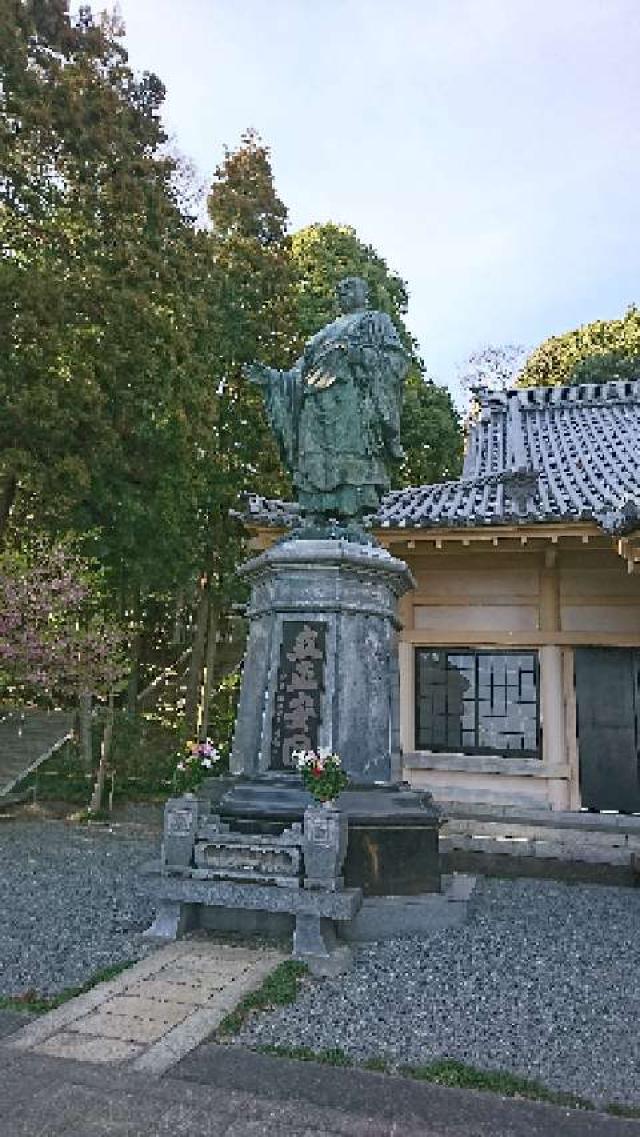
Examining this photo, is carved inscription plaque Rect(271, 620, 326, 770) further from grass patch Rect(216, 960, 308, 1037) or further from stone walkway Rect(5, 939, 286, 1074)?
grass patch Rect(216, 960, 308, 1037)

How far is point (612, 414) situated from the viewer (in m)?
17.7

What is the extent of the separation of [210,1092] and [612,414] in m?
17.2

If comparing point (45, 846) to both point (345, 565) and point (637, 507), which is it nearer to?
point (345, 565)

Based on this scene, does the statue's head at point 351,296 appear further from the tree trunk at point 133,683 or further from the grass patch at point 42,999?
the tree trunk at point 133,683

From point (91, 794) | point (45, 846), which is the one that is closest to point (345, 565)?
point (45, 846)

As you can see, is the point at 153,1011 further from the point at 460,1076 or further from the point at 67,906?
the point at 67,906

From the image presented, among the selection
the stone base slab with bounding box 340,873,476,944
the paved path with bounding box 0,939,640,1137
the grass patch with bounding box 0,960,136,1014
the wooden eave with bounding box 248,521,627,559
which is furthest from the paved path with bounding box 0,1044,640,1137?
the wooden eave with bounding box 248,521,627,559

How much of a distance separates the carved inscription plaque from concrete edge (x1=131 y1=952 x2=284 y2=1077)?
2225 millimetres

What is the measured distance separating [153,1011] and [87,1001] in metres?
0.46

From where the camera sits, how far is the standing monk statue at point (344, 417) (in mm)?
8094

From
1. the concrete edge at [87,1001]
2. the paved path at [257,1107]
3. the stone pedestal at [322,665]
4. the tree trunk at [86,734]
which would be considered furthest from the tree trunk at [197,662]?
the paved path at [257,1107]

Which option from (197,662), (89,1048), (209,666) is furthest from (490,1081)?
(197,662)

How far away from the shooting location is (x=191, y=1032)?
409cm

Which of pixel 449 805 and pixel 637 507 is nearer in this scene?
pixel 637 507
